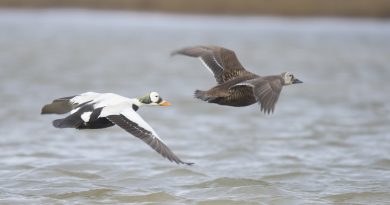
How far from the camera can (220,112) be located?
14.7m

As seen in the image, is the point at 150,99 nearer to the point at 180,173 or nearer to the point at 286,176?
the point at 180,173

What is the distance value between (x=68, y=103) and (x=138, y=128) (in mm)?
1004

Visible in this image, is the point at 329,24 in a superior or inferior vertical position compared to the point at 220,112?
superior

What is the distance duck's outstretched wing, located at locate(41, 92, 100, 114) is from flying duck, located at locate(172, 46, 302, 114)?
41.5 inches

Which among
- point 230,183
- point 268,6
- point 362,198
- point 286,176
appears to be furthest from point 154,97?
point 268,6

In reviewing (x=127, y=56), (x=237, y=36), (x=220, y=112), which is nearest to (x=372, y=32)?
(x=237, y=36)

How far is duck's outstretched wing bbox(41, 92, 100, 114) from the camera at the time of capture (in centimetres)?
832

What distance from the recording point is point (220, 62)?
9211mm

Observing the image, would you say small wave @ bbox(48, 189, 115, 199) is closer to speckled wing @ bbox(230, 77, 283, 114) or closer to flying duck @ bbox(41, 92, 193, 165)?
flying duck @ bbox(41, 92, 193, 165)

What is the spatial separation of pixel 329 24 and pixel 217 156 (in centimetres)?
2487

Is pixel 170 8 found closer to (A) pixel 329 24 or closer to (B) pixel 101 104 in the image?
(A) pixel 329 24

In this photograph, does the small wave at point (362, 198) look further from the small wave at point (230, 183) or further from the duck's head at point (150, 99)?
the duck's head at point (150, 99)

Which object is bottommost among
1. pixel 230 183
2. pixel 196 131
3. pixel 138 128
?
pixel 230 183

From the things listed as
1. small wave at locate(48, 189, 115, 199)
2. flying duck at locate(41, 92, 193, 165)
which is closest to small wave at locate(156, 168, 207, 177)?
small wave at locate(48, 189, 115, 199)
